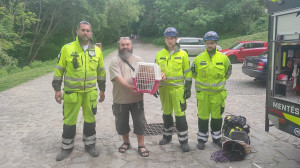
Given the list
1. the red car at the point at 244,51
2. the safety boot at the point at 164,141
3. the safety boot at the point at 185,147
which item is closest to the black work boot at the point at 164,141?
the safety boot at the point at 164,141

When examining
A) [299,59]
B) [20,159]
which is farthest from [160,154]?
[299,59]

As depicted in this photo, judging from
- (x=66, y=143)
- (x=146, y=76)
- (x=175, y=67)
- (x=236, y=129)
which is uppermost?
(x=175, y=67)

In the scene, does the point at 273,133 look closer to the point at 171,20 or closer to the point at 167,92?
the point at 167,92

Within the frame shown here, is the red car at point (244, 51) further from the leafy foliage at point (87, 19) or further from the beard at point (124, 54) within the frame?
the leafy foliage at point (87, 19)

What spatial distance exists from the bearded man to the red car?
13.6 meters

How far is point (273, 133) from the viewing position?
5.32 meters

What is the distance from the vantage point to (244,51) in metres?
17.0

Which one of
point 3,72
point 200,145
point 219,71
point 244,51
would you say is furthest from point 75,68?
point 3,72

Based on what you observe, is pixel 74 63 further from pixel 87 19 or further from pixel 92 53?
pixel 87 19

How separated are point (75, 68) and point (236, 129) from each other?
2.74 metres

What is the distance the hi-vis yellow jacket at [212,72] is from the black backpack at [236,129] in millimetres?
602

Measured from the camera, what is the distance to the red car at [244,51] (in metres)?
16.9

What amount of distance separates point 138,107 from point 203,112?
1.11m

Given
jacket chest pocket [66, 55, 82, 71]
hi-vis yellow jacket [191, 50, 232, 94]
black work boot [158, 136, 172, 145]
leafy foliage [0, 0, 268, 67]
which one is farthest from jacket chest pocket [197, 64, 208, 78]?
leafy foliage [0, 0, 268, 67]
